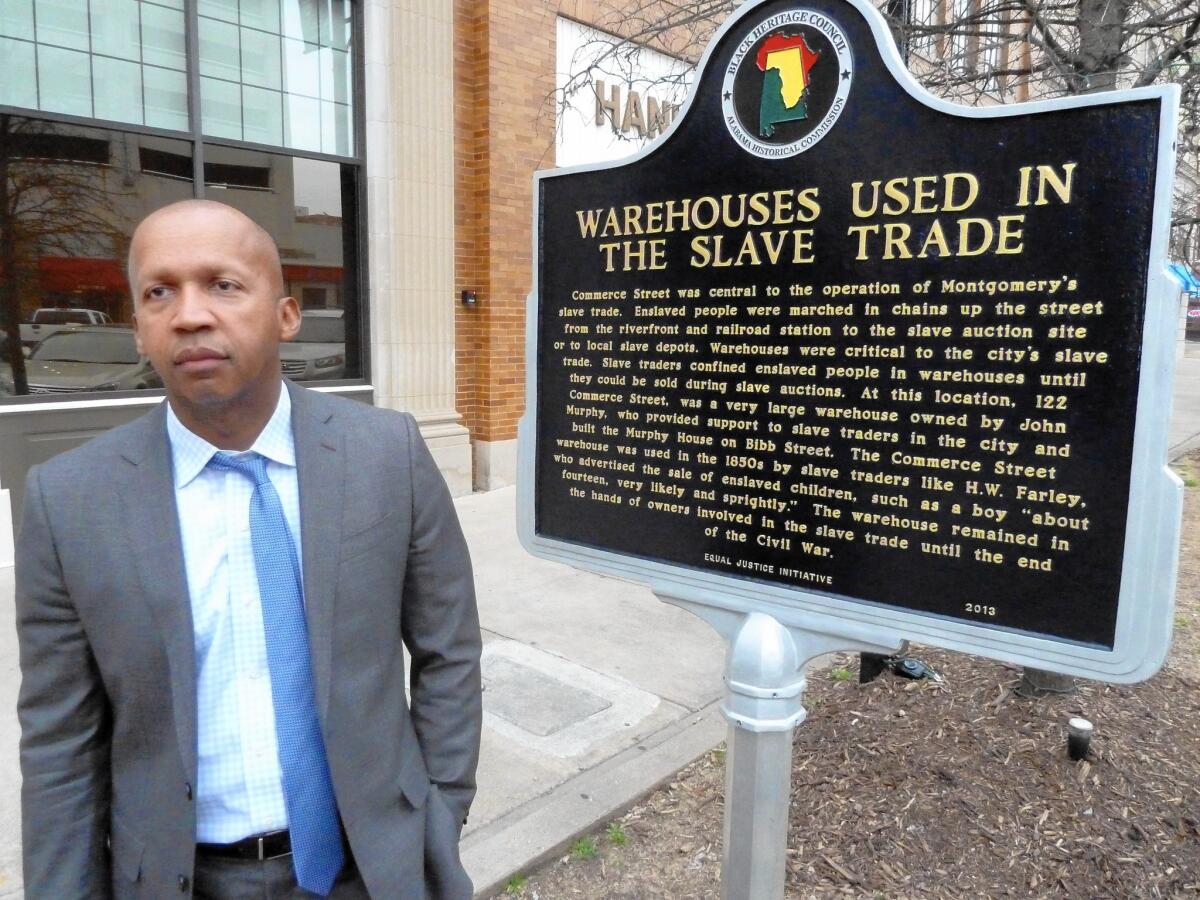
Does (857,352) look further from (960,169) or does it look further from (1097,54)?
(1097,54)

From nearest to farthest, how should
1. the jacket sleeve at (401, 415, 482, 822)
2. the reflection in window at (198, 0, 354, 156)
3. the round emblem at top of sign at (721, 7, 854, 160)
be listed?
the jacket sleeve at (401, 415, 482, 822) → the round emblem at top of sign at (721, 7, 854, 160) → the reflection in window at (198, 0, 354, 156)

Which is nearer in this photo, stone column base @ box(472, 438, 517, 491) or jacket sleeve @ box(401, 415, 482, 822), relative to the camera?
jacket sleeve @ box(401, 415, 482, 822)

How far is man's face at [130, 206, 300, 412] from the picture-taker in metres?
1.48

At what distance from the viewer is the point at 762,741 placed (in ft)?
6.60

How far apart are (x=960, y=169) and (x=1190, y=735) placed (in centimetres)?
302

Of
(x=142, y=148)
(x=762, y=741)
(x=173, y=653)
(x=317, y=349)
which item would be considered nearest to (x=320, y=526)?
(x=173, y=653)

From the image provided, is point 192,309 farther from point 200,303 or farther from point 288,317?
point 288,317

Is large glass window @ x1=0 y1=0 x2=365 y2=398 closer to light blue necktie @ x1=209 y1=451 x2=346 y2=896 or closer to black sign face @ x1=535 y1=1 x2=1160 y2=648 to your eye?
black sign face @ x1=535 y1=1 x2=1160 y2=648

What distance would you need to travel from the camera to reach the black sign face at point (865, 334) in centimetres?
169

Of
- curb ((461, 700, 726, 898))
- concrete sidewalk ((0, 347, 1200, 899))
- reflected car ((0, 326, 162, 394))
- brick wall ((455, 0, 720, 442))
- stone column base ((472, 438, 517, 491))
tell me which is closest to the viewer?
curb ((461, 700, 726, 898))

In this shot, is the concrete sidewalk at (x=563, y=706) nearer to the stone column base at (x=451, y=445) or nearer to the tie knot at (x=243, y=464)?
the stone column base at (x=451, y=445)

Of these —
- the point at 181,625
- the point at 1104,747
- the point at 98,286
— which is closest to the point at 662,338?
the point at 181,625

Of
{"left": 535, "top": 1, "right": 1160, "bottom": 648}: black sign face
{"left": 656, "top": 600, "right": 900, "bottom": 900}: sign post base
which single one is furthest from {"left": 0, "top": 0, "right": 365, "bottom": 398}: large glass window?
{"left": 656, "top": 600, "right": 900, "bottom": 900}: sign post base

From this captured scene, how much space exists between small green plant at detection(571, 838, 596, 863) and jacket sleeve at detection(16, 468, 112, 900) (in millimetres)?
1791
